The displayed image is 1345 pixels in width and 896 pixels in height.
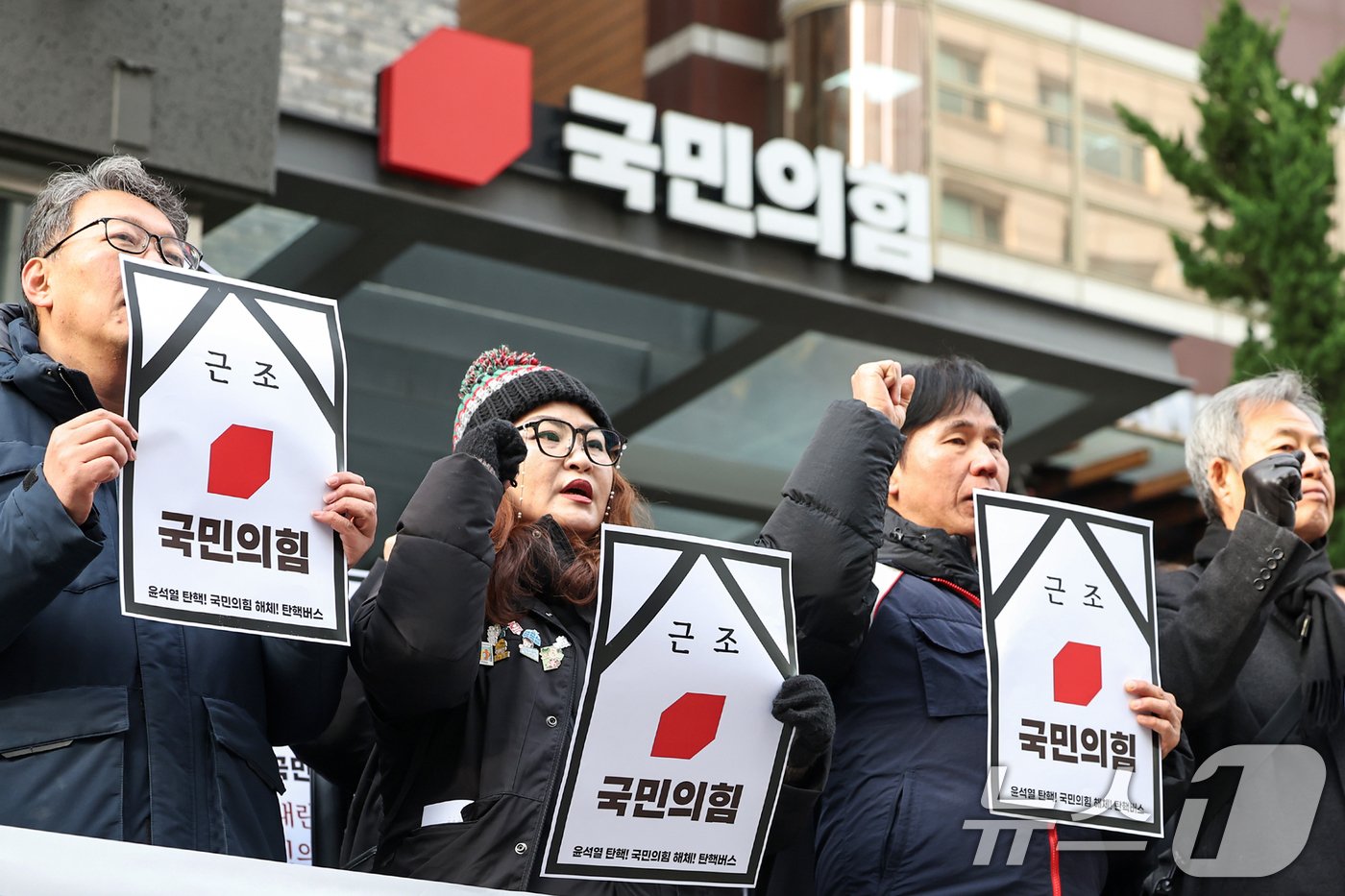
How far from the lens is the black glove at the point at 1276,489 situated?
3.75m

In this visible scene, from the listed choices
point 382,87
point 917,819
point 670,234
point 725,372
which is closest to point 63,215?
point 917,819

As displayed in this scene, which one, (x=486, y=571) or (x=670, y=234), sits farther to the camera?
(x=670, y=234)

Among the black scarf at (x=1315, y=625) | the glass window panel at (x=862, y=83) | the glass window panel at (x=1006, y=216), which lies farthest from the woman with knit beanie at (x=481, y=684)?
the glass window panel at (x=1006, y=216)

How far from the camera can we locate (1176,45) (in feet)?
51.2

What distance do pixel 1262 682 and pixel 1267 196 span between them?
20.2 ft

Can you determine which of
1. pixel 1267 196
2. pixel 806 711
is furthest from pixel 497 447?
pixel 1267 196

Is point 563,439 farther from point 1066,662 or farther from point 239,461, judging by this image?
point 1066,662

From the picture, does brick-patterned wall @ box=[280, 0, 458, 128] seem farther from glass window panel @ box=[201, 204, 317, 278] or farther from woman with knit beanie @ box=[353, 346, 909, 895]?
woman with knit beanie @ box=[353, 346, 909, 895]

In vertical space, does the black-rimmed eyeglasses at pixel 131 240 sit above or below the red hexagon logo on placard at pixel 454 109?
below

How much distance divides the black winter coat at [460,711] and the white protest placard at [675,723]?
0.32 feet

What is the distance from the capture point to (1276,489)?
3.75 m

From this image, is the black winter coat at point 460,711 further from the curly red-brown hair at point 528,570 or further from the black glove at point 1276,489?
the black glove at point 1276,489

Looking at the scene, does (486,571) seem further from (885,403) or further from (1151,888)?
(1151,888)

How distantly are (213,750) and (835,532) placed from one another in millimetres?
1089
